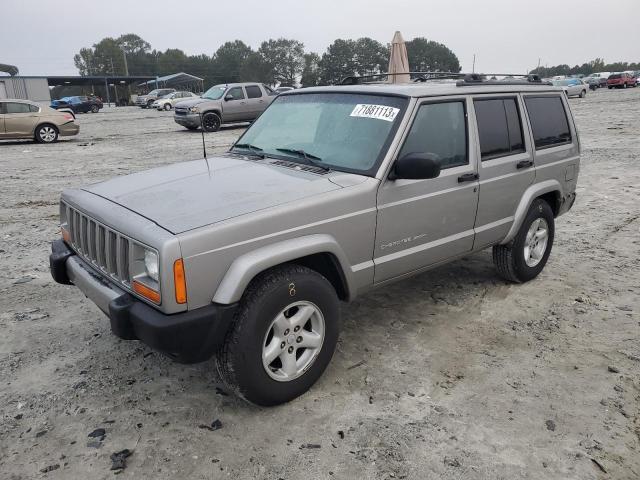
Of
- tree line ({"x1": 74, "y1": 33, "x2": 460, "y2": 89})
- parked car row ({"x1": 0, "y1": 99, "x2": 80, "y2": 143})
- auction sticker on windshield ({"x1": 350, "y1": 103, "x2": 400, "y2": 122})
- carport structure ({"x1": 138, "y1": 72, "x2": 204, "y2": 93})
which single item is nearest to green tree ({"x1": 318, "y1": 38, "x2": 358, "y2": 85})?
tree line ({"x1": 74, "y1": 33, "x2": 460, "y2": 89})

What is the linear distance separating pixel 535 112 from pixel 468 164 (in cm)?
123

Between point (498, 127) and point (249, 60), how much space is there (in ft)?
365

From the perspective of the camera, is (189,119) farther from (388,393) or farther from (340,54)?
(340,54)

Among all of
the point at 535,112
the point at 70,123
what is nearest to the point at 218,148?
the point at 70,123

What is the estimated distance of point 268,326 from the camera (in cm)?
283

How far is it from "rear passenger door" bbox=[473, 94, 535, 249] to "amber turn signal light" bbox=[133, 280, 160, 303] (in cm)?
257

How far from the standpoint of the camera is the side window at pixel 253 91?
761 inches

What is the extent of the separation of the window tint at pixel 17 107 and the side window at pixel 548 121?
15.9 meters

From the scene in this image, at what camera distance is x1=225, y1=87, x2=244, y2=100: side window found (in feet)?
62.5

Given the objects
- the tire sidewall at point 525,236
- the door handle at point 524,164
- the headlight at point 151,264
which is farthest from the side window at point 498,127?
the headlight at point 151,264

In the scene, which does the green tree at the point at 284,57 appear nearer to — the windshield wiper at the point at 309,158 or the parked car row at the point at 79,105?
the parked car row at the point at 79,105

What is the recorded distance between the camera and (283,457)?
105 inches

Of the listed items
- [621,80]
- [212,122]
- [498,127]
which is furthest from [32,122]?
[621,80]

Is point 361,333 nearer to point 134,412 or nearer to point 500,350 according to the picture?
point 500,350
